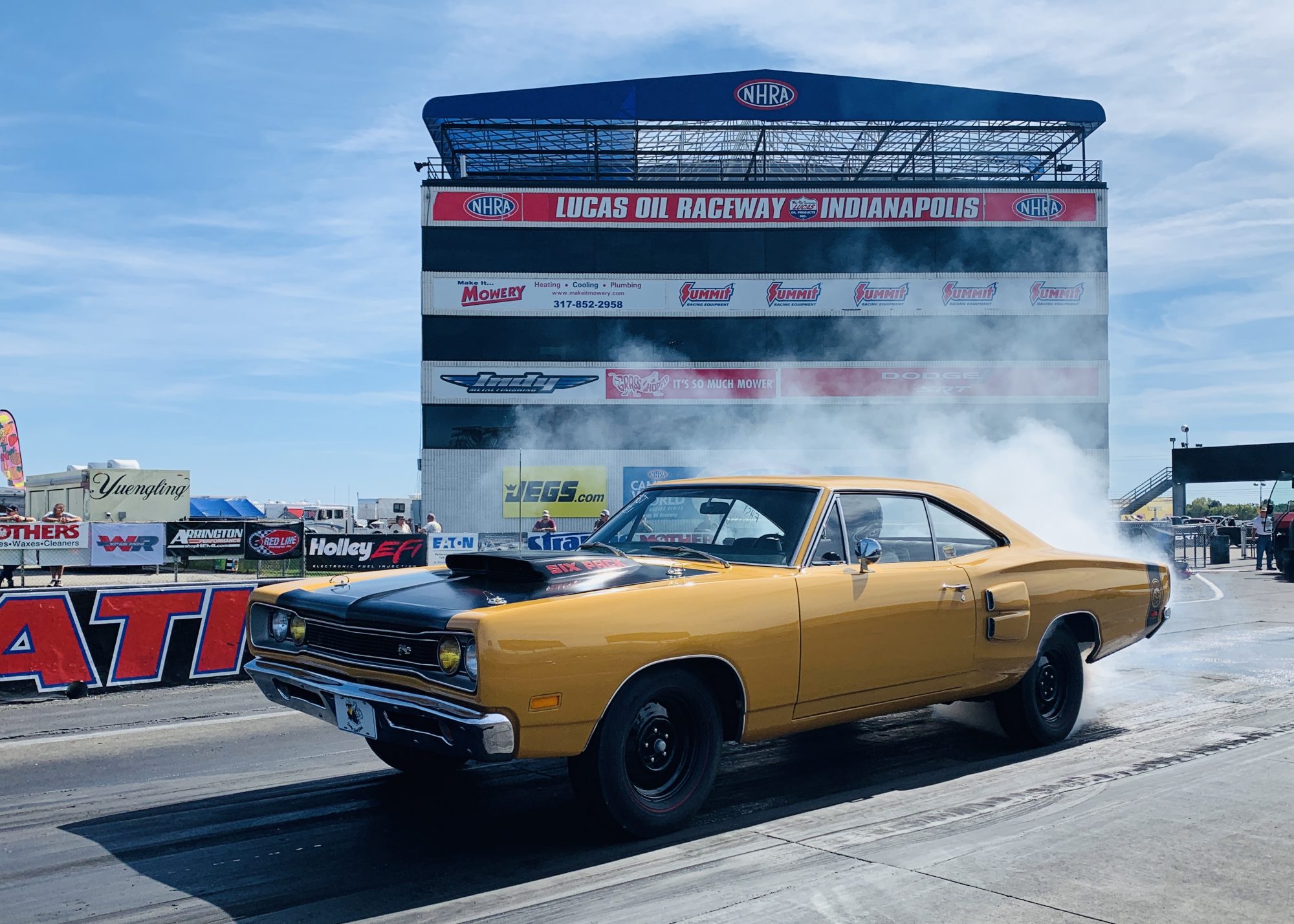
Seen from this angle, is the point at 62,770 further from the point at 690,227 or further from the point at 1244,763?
the point at 690,227

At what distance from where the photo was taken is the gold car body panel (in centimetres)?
382

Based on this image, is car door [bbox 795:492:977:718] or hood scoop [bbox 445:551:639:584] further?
car door [bbox 795:492:977:718]

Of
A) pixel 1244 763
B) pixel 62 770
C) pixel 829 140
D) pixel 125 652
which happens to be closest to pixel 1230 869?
pixel 1244 763

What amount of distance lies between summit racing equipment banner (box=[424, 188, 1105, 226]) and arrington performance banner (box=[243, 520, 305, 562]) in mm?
18076

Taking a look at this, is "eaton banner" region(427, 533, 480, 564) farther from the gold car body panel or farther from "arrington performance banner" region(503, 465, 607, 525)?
the gold car body panel

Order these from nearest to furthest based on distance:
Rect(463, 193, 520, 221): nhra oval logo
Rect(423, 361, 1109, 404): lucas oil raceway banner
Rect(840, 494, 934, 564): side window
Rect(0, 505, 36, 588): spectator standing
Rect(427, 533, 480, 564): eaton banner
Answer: Rect(840, 494, 934, 564): side window < Rect(0, 505, 36, 588): spectator standing < Rect(427, 533, 480, 564): eaton banner < Rect(463, 193, 520, 221): nhra oval logo < Rect(423, 361, 1109, 404): lucas oil raceway banner

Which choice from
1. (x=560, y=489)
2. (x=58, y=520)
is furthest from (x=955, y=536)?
(x=560, y=489)

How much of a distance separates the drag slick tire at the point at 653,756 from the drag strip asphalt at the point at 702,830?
150 millimetres

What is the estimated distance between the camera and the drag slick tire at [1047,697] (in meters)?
5.85

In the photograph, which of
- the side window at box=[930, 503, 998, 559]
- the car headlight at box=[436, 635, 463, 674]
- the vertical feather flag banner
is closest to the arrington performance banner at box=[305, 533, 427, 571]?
the side window at box=[930, 503, 998, 559]

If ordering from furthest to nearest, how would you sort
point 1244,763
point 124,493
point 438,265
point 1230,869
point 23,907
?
point 438,265 → point 124,493 → point 1244,763 → point 1230,869 → point 23,907

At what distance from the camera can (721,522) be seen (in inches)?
207

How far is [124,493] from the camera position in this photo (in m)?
31.3

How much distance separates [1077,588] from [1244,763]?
1218 millimetres
